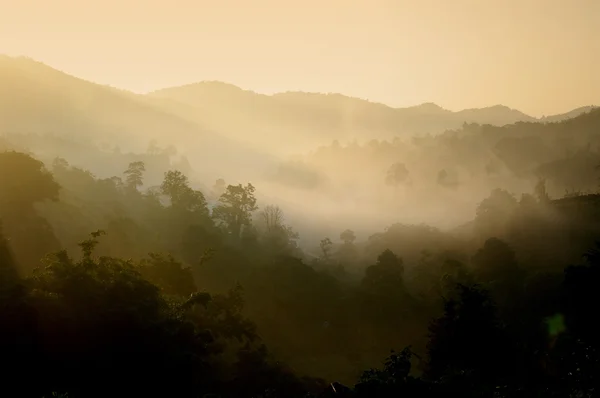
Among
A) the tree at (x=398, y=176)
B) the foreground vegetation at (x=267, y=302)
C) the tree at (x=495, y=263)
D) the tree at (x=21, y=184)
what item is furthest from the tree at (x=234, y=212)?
the tree at (x=398, y=176)

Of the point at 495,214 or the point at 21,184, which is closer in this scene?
the point at 21,184

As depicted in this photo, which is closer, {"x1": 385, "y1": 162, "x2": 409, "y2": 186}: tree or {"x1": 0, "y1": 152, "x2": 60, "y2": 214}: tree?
{"x1": 0, "y1": 152, "x2": 60, "y2": 214}: tree

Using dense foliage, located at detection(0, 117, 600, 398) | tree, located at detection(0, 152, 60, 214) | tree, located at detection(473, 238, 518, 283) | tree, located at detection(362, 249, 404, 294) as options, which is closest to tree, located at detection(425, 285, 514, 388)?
dense foliage, located at detection(0, 117, 600, 398)

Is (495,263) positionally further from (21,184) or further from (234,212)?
(21,184)

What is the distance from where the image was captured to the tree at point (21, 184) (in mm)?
59594

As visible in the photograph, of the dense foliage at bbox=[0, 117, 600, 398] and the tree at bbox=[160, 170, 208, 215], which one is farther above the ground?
the tree at bbox=[160, 170, 208, 215]

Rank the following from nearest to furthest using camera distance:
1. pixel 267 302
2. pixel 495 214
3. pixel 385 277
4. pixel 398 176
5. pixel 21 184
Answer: pixel 21 184 → pixel 267 302 → pixel 385 277 → pixel 495 214 → pixel 398 176

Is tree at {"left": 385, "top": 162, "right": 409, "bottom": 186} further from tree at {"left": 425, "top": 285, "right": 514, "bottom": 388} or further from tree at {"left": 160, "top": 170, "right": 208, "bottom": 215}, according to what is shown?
tree at {"left": 425, "top": 285, "right": 514, "bottom": 388}

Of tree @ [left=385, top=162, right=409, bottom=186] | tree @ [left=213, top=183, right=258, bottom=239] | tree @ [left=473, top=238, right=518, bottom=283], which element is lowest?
tree @ [left=473, top=238, right=518, bottom=283]

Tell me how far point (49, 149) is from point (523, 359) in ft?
557

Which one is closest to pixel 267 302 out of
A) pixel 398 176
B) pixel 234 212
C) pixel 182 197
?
pixel 182 197

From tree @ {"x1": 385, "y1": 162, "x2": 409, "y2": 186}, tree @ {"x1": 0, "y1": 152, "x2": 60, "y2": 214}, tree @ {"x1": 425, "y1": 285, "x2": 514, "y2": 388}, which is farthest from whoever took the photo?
tree @ {"x1": 385, "y1": 162, "x2": 409, "y2": 186}

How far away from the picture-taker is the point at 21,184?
201 ft

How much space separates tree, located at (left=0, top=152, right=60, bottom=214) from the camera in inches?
2346
